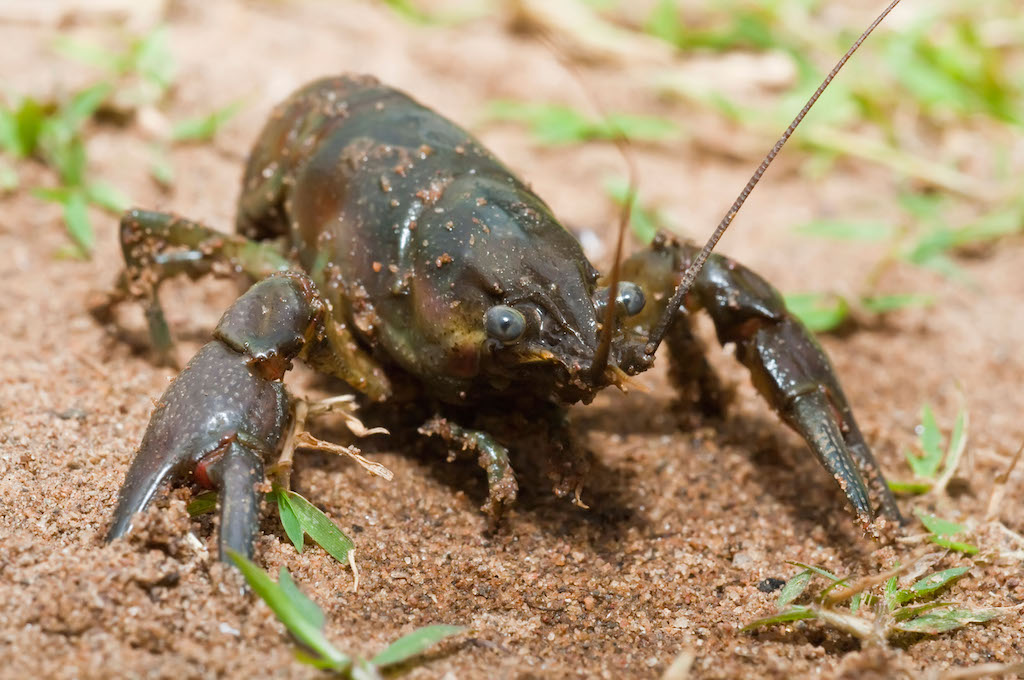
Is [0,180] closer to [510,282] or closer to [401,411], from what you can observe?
[401,411]

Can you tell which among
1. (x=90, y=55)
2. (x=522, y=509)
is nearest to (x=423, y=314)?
(x=522, y=509)

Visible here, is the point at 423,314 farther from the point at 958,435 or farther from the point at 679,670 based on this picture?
the point at 958,435

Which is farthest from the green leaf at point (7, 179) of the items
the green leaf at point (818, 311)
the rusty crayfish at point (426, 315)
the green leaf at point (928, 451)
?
the green leaf at point (928, 451)

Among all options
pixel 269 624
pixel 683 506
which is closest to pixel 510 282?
pixel 683 506

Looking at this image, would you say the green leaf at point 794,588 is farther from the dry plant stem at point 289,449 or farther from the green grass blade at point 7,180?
the green grass blade at point 7,180

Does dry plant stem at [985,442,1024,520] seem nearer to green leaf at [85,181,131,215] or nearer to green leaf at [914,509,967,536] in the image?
green leaf at [914,509,967,536]

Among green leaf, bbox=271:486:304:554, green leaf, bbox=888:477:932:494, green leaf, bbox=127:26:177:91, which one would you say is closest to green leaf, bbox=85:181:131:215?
green leaf, bbox=127:26:177:91
